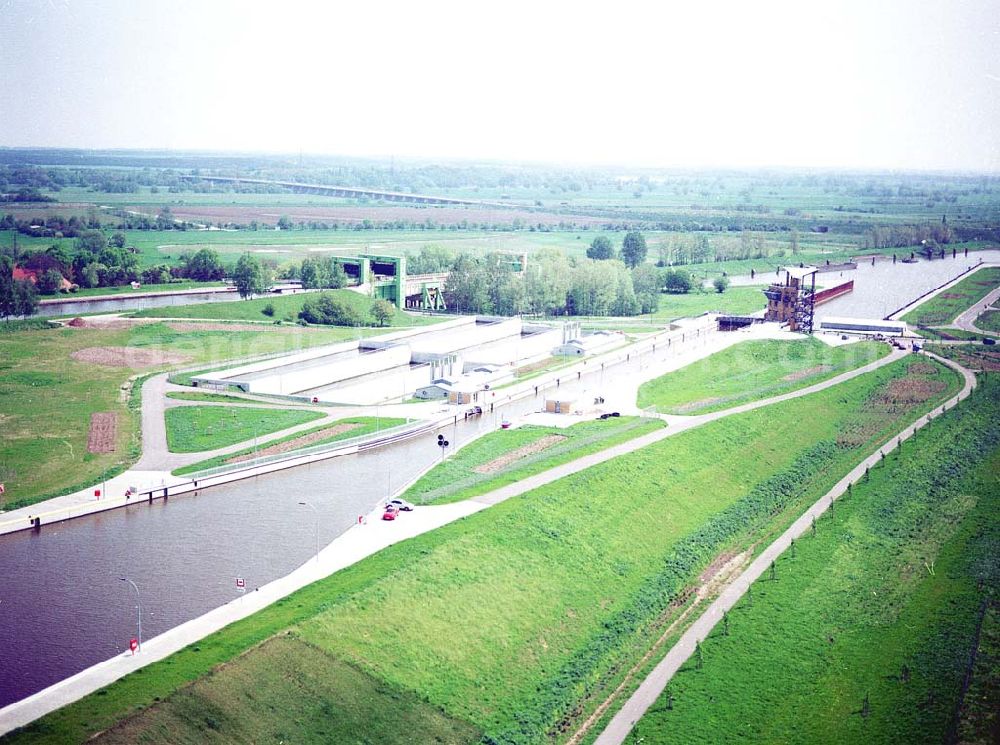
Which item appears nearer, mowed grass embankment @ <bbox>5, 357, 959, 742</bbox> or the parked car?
mowed grass embankment @ <bbox>5, 357, 959, 742</bbox>

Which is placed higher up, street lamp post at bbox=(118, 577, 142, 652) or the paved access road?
the paved access road

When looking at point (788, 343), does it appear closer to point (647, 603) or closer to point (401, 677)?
point (647, 603)

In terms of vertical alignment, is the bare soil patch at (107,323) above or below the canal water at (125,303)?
above

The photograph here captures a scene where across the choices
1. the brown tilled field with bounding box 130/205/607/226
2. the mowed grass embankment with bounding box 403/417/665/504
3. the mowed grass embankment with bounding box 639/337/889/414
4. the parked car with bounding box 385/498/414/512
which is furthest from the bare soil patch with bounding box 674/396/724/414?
the brown tilled field with bounding box 130/205/607/226

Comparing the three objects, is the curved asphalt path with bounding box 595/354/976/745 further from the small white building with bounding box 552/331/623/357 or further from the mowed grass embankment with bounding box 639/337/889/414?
the small white building with bounding box 552/331/623/357

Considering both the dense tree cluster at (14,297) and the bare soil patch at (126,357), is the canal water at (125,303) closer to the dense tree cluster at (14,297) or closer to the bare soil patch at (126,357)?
the dense tree cluster at (14,297)

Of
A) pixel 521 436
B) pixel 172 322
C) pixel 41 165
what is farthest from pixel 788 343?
pixel 41 165

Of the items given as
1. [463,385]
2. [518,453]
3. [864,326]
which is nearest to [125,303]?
[463,385]

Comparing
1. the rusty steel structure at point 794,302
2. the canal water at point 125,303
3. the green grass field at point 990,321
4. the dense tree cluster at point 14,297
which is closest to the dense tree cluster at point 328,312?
the canal water at point 125,303
